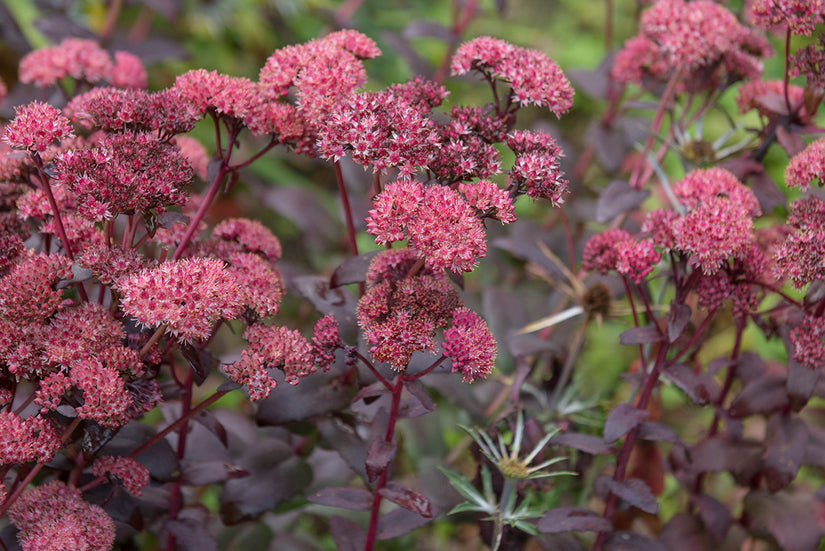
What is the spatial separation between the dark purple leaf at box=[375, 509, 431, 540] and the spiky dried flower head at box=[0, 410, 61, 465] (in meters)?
0.66

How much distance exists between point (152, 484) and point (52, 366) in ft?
1.35

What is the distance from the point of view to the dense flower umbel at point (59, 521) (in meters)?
1.10

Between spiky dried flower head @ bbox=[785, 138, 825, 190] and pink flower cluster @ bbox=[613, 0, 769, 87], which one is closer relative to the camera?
spiky dried flower head @ bbox=[785, 138, 825, 190]

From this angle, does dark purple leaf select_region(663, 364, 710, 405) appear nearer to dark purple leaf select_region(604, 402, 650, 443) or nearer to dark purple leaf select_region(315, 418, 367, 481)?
dark purple leaf select_region(604, 402, 650, 443)

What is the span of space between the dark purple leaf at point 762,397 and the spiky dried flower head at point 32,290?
138cm

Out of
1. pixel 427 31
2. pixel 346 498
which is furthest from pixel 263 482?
pixel 427 31

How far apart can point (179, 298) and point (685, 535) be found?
51.5 inches

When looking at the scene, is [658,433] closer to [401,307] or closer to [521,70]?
[401,307]

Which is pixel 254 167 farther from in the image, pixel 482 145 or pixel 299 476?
pixel 482 145

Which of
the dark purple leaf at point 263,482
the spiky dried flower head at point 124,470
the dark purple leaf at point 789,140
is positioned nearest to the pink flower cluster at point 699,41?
the dark purple leaf at point 789,140

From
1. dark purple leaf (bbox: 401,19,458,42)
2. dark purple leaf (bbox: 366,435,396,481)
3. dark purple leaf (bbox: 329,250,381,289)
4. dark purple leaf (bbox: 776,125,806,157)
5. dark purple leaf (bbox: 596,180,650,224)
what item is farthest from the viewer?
dark purple leaf (bbox: 401,19,458,42)

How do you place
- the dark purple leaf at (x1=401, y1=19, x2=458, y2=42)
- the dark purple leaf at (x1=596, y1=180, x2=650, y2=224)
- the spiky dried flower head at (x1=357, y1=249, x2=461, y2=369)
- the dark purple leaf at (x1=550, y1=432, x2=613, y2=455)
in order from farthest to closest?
the dark purple leaf at (x1=401, y1=19, x2=458, y2=42) → the dark purple leaf at (x1=596, y1=180, x2=650, y2=224) → the dark purple leaf at (x1=550, y1=432, x2=613, y2=455) → the spiky dried flower head at (x1=357, y1=249, x2=461, y2=369)

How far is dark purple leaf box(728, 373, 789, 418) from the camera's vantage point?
5.20 ft

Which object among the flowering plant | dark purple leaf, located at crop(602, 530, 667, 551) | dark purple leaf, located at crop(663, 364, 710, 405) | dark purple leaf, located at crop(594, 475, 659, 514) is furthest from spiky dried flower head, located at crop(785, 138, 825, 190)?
dark purple leaf, located at crop(602, 530, 667, 551)
